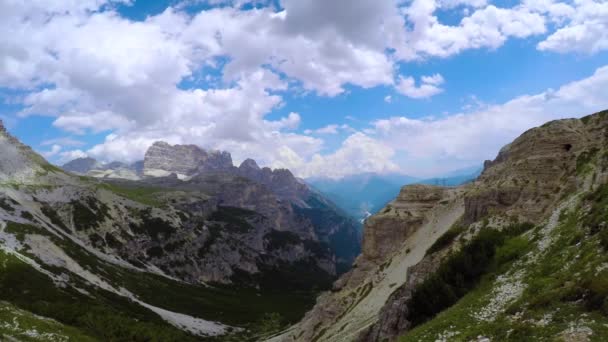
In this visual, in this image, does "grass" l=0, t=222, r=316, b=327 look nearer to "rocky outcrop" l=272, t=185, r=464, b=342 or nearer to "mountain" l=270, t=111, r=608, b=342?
"rocky outcrop" l=272, t=185, r=464, b=342

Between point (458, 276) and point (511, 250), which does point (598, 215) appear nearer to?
point (511, 250)

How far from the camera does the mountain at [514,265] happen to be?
811 inches

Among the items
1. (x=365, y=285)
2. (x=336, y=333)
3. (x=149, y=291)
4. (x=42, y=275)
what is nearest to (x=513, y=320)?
(x=336, y=333)

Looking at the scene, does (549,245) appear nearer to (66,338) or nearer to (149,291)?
(66,338)

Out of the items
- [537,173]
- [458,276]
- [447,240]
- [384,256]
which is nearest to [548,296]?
[458,276]

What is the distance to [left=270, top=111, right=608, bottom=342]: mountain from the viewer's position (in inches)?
811

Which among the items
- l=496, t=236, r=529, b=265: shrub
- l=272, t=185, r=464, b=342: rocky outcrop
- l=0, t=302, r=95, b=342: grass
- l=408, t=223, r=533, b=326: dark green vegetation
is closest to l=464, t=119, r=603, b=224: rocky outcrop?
l=496, t=236, r=529, b=265: shrub

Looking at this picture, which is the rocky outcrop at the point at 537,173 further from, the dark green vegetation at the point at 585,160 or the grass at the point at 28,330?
the grass at the point at 28,330

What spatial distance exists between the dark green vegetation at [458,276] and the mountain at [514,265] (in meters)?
0.09

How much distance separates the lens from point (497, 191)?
174ft

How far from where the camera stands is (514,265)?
101ft

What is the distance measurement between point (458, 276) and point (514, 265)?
16.2 feet

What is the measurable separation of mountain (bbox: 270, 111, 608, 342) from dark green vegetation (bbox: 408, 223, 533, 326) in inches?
3.7

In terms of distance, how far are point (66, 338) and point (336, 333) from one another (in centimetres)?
3624
